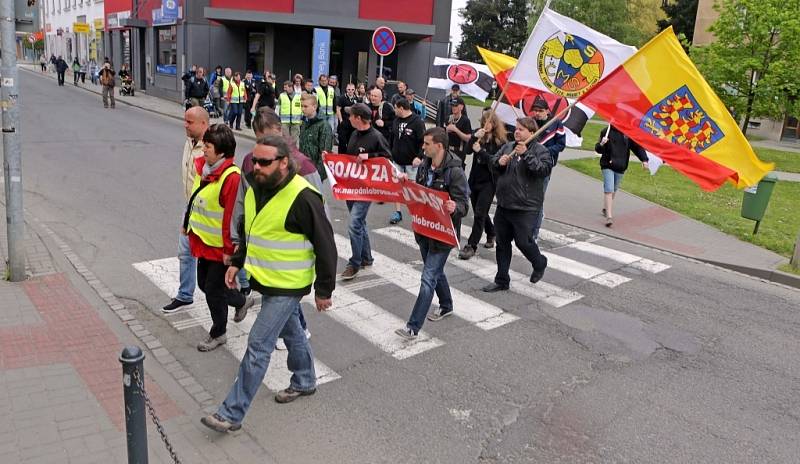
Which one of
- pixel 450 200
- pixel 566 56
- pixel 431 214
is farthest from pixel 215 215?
pixel 566 56

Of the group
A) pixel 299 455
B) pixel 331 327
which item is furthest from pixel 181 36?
pixel 299 455

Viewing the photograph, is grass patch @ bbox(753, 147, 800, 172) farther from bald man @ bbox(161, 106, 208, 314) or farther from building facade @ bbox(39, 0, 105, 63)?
building facade @ bbox(39, 0, 105, 63)

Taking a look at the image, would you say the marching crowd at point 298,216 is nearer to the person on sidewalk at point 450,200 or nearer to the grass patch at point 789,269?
the person on sidewalk at point 450,200

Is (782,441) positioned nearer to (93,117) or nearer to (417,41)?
(93,117)

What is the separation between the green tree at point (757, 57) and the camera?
2141cm

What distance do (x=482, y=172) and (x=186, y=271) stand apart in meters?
4.06

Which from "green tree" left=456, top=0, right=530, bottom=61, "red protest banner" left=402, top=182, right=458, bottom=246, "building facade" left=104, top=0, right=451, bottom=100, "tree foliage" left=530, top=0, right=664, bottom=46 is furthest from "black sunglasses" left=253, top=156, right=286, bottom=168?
"green tree" left=456, top=0, right=530, bottom=61

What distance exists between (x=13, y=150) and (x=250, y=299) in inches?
109

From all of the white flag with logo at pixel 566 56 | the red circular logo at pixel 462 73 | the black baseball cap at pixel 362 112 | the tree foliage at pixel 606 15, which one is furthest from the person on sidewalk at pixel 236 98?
the tree foliage at pixel 606 15

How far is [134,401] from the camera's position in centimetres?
307

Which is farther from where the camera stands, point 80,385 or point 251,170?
point 80,385

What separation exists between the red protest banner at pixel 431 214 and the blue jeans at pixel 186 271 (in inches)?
83.6

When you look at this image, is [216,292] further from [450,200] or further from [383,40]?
[383,40]

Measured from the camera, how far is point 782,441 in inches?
184
